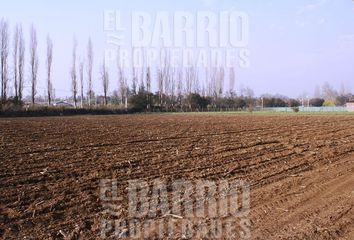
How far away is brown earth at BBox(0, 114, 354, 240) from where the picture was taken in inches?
213

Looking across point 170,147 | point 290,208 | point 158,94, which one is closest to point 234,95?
point 158,94

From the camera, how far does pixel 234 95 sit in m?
113

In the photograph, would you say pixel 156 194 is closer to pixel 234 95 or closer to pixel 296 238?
pixel 296 238

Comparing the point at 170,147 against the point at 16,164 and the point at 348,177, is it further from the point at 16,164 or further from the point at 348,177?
the point at 348,177

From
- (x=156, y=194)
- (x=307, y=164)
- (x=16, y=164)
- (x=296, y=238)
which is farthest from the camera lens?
(x=307, y=164)

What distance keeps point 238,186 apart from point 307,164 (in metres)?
3.57

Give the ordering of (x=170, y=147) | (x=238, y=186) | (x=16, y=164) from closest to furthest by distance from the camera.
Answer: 1. (x=238, y=186)
2. (x=16, y=164)
3. (x=170, y=147)

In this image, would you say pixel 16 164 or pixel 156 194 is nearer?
pixel 156 194

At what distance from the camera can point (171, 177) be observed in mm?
8484

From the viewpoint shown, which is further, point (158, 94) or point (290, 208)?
point (158, 94)

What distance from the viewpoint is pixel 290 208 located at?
20.4 ft

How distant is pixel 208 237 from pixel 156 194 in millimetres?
2180

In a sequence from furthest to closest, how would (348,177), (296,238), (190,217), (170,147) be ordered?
1. (170,147)
2. (348,177)
3. (190,217)
4. (296,238)

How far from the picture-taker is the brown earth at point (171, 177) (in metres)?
5.41
